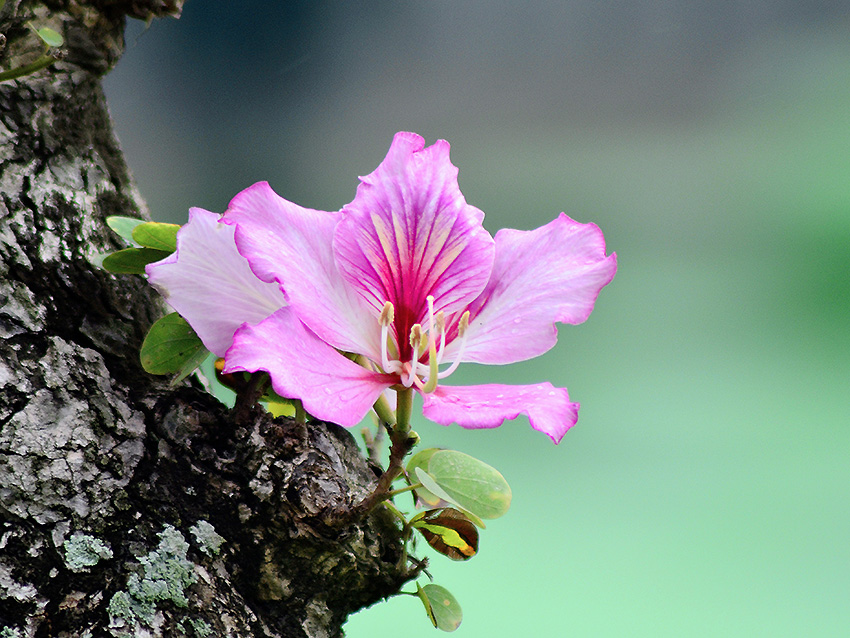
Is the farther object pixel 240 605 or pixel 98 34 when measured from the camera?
pixel 98 34

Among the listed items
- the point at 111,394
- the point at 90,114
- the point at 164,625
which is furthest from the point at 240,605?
the point at 90,114

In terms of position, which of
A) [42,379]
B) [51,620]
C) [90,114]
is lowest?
[51,620]

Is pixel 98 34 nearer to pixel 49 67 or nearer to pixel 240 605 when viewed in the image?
pixel 49 67

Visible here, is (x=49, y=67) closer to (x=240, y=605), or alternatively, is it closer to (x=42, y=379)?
(x=42, y=379)

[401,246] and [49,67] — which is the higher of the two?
[49,67]

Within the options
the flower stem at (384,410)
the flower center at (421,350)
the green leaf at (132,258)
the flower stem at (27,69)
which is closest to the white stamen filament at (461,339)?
the flower center at (421,350)
